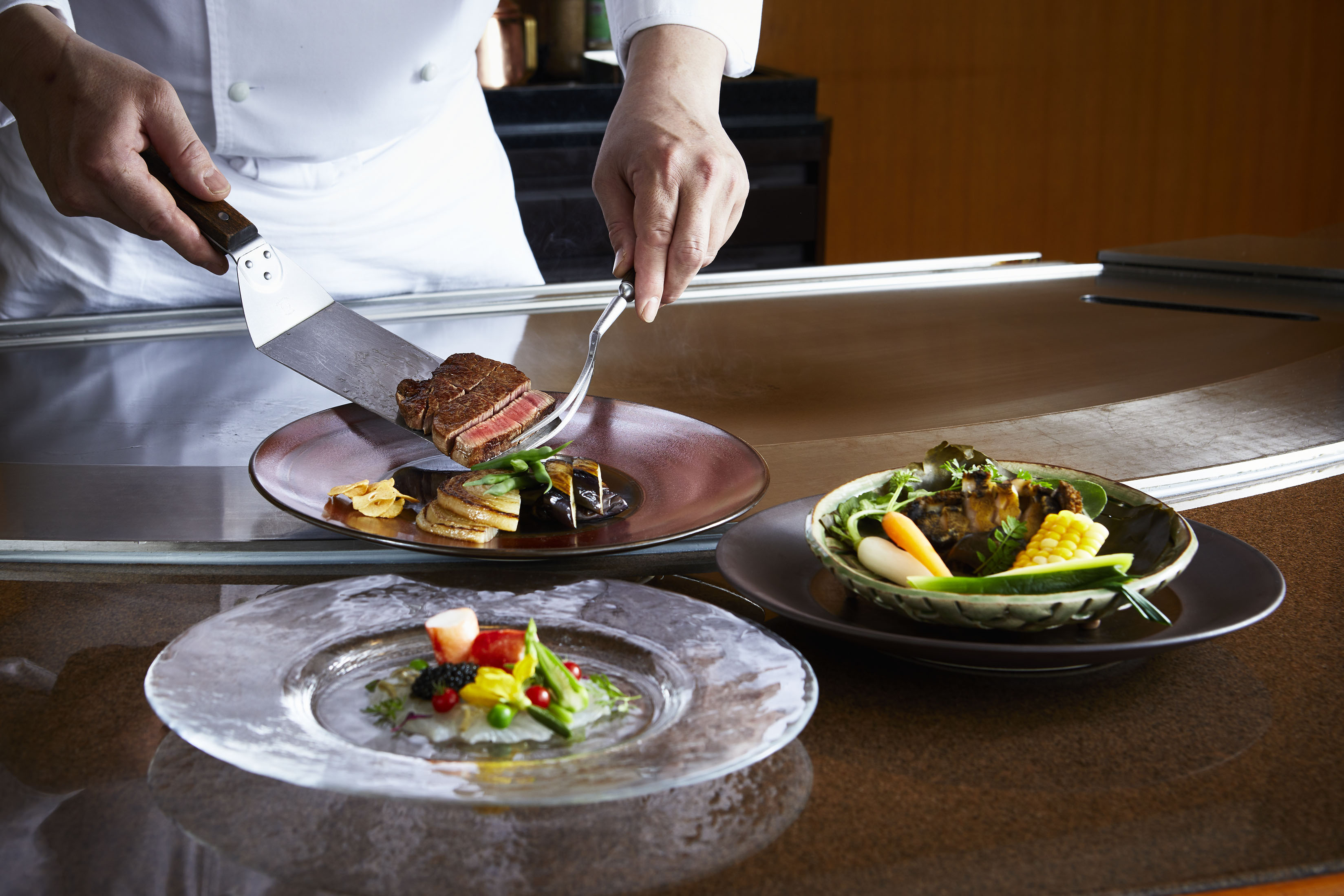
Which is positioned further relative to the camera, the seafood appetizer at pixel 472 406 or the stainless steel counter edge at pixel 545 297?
the stainless steel counter edge at pixel 545 297

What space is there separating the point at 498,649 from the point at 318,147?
1181mm

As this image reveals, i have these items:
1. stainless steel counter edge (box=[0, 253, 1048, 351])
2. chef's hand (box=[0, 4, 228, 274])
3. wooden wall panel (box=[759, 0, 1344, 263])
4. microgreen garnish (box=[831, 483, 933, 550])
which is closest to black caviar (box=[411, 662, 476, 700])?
microgreen garnish (box=[831, 483, 933, 550])

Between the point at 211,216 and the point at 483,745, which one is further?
the point at 211,216

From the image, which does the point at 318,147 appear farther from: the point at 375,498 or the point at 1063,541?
the point at 1063,541

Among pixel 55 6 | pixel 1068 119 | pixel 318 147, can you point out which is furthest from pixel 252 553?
pixel 1068 119

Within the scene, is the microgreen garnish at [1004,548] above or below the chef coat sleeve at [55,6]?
below

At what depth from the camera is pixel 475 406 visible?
37.3 inches

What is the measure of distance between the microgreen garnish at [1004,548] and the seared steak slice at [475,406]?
1.35ft

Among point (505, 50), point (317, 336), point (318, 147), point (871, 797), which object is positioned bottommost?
point (871, 797)

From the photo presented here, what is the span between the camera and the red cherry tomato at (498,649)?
2.03 ft

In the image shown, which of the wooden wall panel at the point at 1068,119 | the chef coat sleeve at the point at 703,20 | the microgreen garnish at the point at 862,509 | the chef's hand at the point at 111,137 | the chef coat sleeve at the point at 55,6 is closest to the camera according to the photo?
the microgreen garnish at the point at 862,509

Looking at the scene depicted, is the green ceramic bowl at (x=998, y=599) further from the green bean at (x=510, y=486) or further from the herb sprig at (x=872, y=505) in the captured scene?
the green bean at (x=510, y=486)

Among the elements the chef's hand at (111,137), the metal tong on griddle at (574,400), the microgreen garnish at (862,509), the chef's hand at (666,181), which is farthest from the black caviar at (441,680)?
the chef's hand at (111,137)

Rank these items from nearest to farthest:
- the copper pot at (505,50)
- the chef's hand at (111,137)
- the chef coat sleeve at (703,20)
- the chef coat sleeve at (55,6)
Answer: the chef's hand at (111,137) → the chef coat sleeve at (55,6) → the chef coat sleeve at (703,20) → the copper pot at (505,50)
